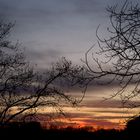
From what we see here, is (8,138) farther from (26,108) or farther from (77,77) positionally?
(77,77)

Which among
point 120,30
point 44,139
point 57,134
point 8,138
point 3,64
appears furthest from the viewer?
point 57,134

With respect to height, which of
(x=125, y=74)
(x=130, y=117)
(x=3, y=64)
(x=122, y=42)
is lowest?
(x=130, y=117)

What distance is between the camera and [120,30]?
9.13 m

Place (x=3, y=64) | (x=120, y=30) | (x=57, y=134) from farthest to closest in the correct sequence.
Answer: (x=57, y=134) → (x=3, y=64) → (x=120, y=30)

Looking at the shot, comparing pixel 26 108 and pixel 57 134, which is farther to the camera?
pixel 57 134

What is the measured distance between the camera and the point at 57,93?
19969 mm

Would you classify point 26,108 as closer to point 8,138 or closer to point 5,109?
point 5,109

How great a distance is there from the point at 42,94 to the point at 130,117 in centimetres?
1095

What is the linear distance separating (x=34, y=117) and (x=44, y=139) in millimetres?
20592

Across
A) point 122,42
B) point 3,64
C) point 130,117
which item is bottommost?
point 130,117

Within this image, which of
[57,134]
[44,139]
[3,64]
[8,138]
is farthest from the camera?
[57,134]

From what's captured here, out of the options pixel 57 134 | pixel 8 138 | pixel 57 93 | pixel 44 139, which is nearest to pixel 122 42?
pixel 57 93

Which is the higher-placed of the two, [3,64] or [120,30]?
[3,64]

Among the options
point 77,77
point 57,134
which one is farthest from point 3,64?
point 57,134
